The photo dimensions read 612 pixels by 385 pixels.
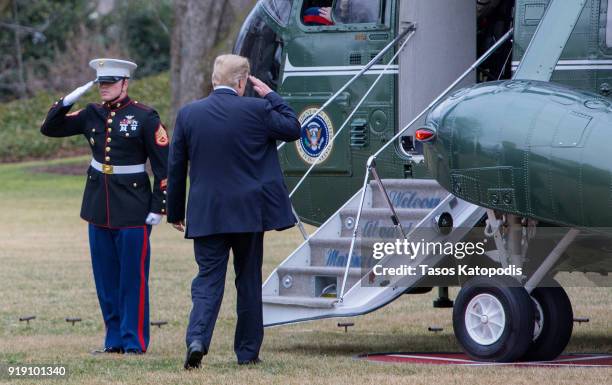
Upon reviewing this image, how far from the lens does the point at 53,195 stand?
30.3 m

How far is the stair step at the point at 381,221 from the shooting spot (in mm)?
9175

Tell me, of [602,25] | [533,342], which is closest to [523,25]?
[602,25]

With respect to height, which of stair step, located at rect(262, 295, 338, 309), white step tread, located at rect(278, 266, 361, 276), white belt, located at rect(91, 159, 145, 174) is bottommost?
stair step, located at rect(262, 295, 338, 309)

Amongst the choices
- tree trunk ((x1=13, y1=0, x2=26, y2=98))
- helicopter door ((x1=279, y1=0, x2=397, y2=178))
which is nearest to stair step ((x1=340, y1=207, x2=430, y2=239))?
helicopter door ((x1=279, y1=0, x2=397, y2=178))

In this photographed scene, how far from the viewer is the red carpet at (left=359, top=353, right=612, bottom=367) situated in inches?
328

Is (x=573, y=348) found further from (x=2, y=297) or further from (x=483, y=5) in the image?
(x=2, y=297)

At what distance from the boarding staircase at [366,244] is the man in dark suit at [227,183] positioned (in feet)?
2.81

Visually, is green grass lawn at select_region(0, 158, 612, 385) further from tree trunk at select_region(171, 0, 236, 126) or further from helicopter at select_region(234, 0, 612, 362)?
tree trunk at select_region(171, 0, 236, 126)

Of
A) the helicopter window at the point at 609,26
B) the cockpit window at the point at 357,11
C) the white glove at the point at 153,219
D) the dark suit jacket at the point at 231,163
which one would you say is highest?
the helicopter window at the point at 609,26

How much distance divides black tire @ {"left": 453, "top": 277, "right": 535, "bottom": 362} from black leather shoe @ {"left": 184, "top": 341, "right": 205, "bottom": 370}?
1754mm

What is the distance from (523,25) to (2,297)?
20.5ft

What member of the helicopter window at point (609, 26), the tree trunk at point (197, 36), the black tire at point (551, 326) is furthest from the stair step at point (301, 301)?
the tree trunk at point (197, 36)

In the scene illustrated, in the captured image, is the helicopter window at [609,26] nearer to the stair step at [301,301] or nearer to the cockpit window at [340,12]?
the cockpit window at [340,12]

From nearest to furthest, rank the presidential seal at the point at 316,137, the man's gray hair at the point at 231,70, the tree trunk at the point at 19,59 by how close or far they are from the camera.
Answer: the man's gray hair at the point at 231,70 → the presidential seal at the point at 316,137 → the tree trunk at the point at 19,59
